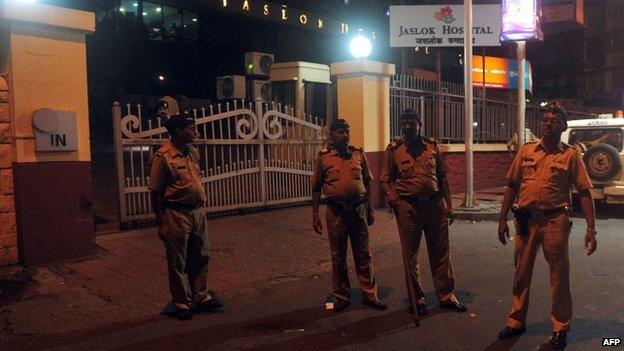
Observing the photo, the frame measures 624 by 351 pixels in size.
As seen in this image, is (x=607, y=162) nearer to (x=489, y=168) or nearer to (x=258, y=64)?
(x=489, y=168)

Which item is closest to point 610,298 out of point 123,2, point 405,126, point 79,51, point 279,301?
point 405,126

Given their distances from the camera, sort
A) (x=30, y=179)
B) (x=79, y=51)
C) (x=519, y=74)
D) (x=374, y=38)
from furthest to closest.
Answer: (x=374, y=38) → (x=519, y=74) → (x=79, y=51) → (x=30, y=179)

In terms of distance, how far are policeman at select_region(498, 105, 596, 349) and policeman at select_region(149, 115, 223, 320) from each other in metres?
2.69

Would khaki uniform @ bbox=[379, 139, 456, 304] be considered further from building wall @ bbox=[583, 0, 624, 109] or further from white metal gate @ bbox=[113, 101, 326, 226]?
building wall @ bbox=[583, 0, 624, 109]

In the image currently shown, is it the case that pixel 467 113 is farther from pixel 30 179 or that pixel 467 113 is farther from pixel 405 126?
pixel 30 179

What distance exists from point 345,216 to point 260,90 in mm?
8205

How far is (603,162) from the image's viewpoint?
32.2 feet

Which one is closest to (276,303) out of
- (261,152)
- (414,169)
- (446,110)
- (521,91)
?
(414,169)

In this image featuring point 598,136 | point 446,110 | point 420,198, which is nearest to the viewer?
point 420,198

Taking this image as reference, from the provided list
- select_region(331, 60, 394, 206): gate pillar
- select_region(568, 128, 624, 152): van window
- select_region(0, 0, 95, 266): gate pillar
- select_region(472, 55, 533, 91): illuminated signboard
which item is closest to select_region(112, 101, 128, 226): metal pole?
select_region(0, 0, 95, 266): gate pillar

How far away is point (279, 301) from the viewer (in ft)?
18.5

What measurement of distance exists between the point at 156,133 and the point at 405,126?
4.30m

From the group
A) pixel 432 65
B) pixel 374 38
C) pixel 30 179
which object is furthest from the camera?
pixel 432 65

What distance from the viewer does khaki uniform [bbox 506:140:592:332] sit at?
4219mm
